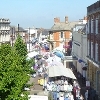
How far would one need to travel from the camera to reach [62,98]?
1251 inches

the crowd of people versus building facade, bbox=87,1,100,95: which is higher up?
building facade, bbox=87,1,100,95

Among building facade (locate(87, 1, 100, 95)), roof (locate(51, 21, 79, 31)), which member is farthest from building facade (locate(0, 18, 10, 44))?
building facade (locate(87, 1, 100, 95))

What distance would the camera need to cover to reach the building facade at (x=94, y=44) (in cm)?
3870

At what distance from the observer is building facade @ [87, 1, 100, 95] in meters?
38.7

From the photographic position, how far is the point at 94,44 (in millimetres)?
41469

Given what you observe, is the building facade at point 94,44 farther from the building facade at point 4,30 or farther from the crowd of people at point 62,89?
the building facade at point 4,30

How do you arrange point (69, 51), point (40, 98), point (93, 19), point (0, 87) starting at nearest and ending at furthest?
point (0, 87) → point (40, 98) → point (93, 19) → point (69, 51)

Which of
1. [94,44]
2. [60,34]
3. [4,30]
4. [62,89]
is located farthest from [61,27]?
[62,89]

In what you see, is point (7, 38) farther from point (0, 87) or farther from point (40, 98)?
point (0, 87)

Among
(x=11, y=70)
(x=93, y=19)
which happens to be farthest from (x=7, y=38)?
(x=11, y=70)

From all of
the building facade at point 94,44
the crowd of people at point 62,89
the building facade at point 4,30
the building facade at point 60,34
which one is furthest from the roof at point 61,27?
the crowd of people at point 62,89

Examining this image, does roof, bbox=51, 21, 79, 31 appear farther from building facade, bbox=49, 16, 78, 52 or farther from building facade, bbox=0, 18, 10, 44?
building facade, bbox=0, 18, 10, 44

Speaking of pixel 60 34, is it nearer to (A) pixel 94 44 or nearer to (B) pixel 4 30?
(B) pixel 4 30

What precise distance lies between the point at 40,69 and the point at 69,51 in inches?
1339
